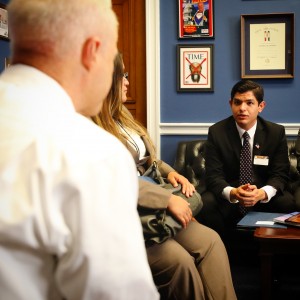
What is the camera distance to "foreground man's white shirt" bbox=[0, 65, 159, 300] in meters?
0.78

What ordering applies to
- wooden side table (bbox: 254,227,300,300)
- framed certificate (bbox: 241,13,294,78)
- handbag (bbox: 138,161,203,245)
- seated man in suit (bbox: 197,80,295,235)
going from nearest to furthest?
handbag (bbox: 138,161,203,245)
wooden side table (bbox: 254,227,300,300)
seated man in suit (bbox: 197,80,295,235)
framed certificate (bbox: 241,13,294,78)

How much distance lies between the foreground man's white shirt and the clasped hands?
236 centimetres

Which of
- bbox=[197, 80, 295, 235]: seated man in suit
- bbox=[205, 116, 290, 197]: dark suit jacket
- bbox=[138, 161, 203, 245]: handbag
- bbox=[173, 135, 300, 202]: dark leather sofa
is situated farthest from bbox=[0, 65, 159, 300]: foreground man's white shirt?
bbox=[173, 135, 300, 202]: dark leather sofa

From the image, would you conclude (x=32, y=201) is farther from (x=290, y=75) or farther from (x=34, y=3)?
(x=290, y=75)

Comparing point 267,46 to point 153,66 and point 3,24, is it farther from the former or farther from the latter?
point 3,24

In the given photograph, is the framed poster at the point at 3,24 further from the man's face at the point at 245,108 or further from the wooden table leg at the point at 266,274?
the wooden table leg at the point at 266,274

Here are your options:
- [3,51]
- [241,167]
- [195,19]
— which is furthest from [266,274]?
[3,51]

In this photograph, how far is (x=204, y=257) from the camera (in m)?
2.19

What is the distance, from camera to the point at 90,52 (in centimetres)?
92

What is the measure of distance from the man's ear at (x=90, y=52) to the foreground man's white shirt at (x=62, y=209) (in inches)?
4.0

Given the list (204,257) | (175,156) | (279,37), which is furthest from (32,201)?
(279,37)

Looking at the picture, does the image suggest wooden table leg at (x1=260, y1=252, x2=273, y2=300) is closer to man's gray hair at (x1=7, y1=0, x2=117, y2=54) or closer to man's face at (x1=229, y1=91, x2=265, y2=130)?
man's face at (x1=229, y1=91, x2=265, y2=130)

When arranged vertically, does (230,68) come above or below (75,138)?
above

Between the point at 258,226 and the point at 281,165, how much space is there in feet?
3.20
